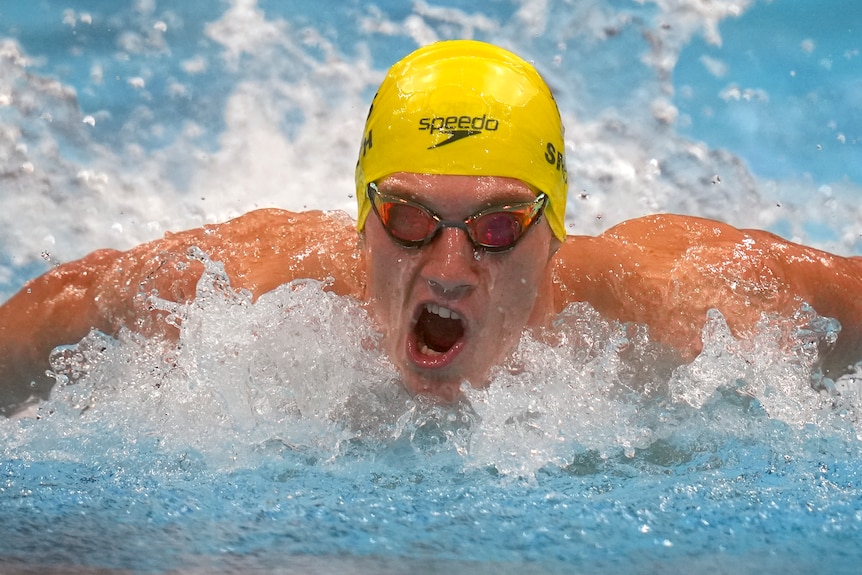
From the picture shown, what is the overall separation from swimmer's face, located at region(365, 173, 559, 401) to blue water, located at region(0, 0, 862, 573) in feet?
0.30

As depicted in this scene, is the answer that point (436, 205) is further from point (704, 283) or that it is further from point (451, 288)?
point (704, 283)

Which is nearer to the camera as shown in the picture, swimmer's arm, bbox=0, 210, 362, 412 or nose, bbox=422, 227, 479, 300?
nose, bbox=422, 227, 479, 300

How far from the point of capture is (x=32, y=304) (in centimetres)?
280

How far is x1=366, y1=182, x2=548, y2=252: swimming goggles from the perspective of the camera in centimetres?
224

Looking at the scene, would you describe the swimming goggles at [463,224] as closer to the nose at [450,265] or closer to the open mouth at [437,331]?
the nose at [450,265]

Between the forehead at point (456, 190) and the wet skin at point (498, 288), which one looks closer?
the forehead at point (456, 190)

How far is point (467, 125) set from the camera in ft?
7.79

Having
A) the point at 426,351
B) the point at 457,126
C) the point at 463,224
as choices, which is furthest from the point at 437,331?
the point at 457,126

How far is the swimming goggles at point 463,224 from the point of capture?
7.35ft

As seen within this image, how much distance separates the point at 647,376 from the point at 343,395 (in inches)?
31.6

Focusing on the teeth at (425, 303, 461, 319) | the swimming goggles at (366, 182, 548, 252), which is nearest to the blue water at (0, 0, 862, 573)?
the teeth at (425, 303, 461, 319)

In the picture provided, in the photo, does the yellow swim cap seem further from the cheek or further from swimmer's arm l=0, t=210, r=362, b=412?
swimmer's arm l=0, t=210, r=362, b=412

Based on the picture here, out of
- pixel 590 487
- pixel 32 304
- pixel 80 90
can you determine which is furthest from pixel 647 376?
pixel 80 90

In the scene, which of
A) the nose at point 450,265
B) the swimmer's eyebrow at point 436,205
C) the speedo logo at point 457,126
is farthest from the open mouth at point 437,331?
the speedo logo at point 457,126
